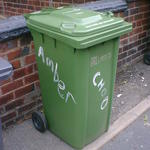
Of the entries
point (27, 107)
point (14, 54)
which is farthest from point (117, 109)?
point (14, 54)

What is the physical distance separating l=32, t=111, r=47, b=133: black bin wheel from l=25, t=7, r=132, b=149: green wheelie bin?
129 mm

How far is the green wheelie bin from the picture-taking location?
2338 millimetres

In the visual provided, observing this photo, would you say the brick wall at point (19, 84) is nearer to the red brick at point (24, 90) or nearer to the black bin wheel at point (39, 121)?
the red brick at point (24, 90)

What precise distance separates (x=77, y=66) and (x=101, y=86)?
1.45 ft

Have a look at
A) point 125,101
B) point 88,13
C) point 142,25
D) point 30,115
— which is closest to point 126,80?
point 125,101

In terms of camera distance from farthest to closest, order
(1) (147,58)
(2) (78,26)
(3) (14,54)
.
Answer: (1) (147,58) → (3) (14,54) → (2) (78,26)

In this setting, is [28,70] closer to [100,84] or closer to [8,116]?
[8,116]

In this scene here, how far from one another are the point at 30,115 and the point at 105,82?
1188 millimetres

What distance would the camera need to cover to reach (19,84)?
3.20m

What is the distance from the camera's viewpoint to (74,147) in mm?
2928

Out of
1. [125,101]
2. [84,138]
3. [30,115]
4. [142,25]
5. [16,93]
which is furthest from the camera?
[142,25]

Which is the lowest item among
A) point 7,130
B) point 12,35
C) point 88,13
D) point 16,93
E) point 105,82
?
point 7,130

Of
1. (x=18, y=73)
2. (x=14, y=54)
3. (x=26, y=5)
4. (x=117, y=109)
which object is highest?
(x=26, y=5)

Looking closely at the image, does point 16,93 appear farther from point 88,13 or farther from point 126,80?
point 126,80
